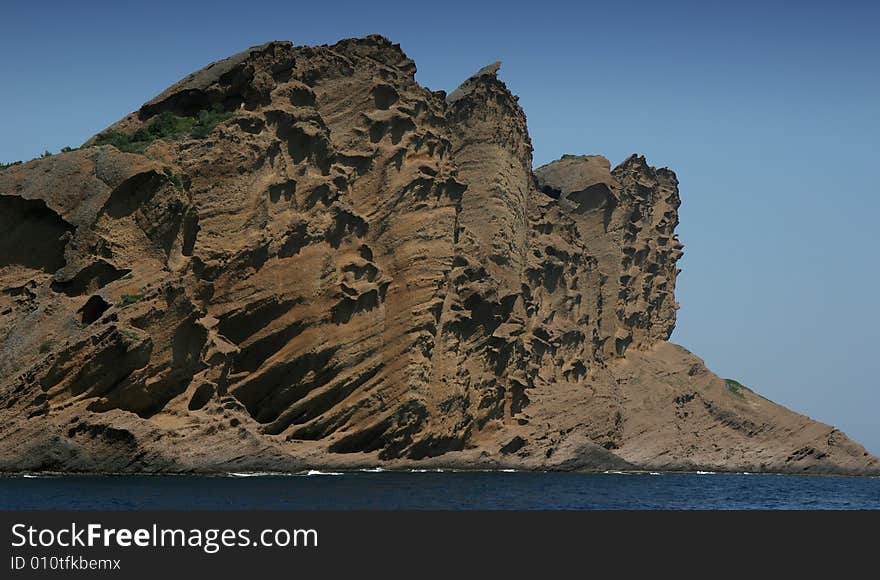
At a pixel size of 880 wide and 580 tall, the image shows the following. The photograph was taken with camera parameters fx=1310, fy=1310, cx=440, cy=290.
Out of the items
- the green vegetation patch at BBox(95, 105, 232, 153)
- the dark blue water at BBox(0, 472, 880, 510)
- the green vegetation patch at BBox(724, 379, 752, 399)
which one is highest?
the green vegetation patch at BBox(95, 105, 232, 153)

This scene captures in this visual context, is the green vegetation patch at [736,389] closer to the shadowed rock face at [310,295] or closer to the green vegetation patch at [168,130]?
the shadowed rock face at [310,295]

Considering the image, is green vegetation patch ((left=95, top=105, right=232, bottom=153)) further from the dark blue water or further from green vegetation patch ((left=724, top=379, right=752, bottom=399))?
green vegetation patch ((left=724, top=379, right=752, bottom=399))

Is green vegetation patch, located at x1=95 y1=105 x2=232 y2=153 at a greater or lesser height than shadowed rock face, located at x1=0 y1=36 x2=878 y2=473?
greater

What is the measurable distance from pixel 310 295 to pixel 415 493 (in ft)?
56.2

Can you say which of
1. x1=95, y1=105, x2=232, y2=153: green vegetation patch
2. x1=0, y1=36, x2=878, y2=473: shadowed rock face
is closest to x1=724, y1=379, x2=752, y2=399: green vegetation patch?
x1=0, y1=36, x2=878, y2=473: shadowed rock face

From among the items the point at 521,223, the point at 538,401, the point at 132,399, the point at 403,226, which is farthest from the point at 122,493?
the point at 521,223

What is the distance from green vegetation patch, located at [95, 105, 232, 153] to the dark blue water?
19732mm

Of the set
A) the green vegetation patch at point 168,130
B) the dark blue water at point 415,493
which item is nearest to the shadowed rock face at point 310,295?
the green vegetation patch at point 168,130

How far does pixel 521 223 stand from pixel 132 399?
4715cm

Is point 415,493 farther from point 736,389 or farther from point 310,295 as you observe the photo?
point 736,389

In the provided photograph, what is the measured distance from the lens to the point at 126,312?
59.1m

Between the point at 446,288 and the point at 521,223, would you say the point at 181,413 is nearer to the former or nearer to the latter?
the point at 446,288

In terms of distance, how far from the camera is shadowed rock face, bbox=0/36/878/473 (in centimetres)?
5888

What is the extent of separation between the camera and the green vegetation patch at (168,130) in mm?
69875
